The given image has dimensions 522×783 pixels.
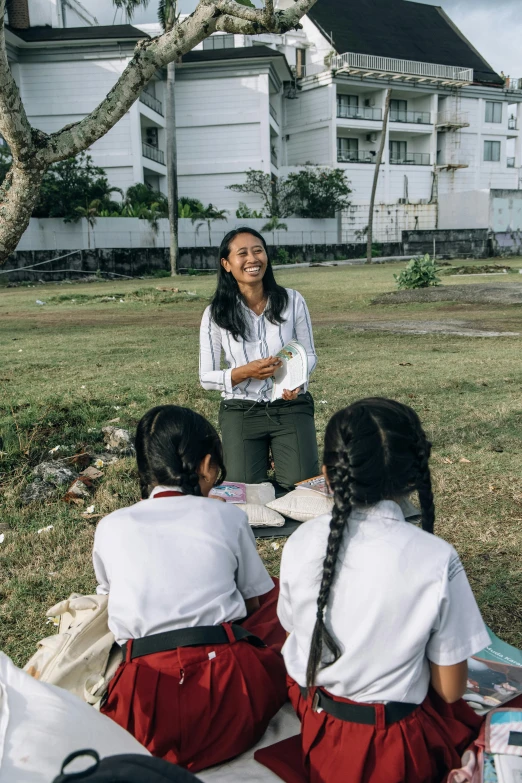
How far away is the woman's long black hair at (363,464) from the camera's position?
6.27 ft

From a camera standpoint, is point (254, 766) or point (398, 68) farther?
point (398, 68)

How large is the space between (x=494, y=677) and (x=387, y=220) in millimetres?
45994

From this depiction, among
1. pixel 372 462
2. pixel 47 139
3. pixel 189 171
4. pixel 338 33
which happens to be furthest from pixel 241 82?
pixel 372 462

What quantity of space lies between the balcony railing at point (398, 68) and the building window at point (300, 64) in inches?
110

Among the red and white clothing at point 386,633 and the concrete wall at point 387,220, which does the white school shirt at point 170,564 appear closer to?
the red and white clothing at point 386,633

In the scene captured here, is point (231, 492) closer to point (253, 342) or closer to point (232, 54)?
point (253, 342)

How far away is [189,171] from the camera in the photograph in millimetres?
42500

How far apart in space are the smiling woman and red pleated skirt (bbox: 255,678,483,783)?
85.9 inches

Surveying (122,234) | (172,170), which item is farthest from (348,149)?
(172,170)

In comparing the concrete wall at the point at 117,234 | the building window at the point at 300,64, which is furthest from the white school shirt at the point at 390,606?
the building window at the point at 300,64

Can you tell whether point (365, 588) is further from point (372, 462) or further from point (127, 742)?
point (127, 742)

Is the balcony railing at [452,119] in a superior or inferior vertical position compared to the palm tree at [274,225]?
superior

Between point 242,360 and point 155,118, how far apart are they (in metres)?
37.7

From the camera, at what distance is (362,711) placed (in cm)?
197
